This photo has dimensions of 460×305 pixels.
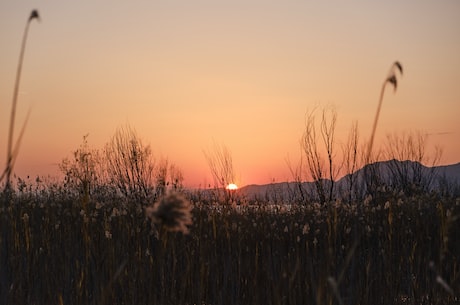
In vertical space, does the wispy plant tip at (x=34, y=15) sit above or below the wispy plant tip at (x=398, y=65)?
above

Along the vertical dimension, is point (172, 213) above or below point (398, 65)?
below

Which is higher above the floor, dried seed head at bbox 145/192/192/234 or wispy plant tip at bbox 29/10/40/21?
wispy plant tip at bbox 29/10/40/21

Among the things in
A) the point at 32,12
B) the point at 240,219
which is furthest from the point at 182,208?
the point at 240,219

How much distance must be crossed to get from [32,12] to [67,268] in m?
3.56

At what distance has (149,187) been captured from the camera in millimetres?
14703

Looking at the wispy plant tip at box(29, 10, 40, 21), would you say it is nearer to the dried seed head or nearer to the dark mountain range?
the dried seed head

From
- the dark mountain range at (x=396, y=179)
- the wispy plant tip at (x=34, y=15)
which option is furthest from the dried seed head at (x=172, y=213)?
the dark mountain range at (x=396, y=179)

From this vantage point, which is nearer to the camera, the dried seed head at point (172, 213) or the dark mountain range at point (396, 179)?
the dried seed head at point (172, 213)

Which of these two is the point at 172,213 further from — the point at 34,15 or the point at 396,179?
the point at 396,179

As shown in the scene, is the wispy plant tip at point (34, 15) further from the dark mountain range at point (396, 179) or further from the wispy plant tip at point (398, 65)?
the dark mountain range at point (396, 179)

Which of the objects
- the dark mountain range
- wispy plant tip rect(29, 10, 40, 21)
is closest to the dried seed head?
wispy plant tip rect(29, 10, 40, 21)

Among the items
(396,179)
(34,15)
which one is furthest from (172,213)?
(396,179)

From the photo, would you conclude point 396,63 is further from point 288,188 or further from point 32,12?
point 288,188

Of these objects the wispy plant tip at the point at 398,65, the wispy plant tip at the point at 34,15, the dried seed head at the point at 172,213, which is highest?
the wispy plant tip at the point at 34,15
